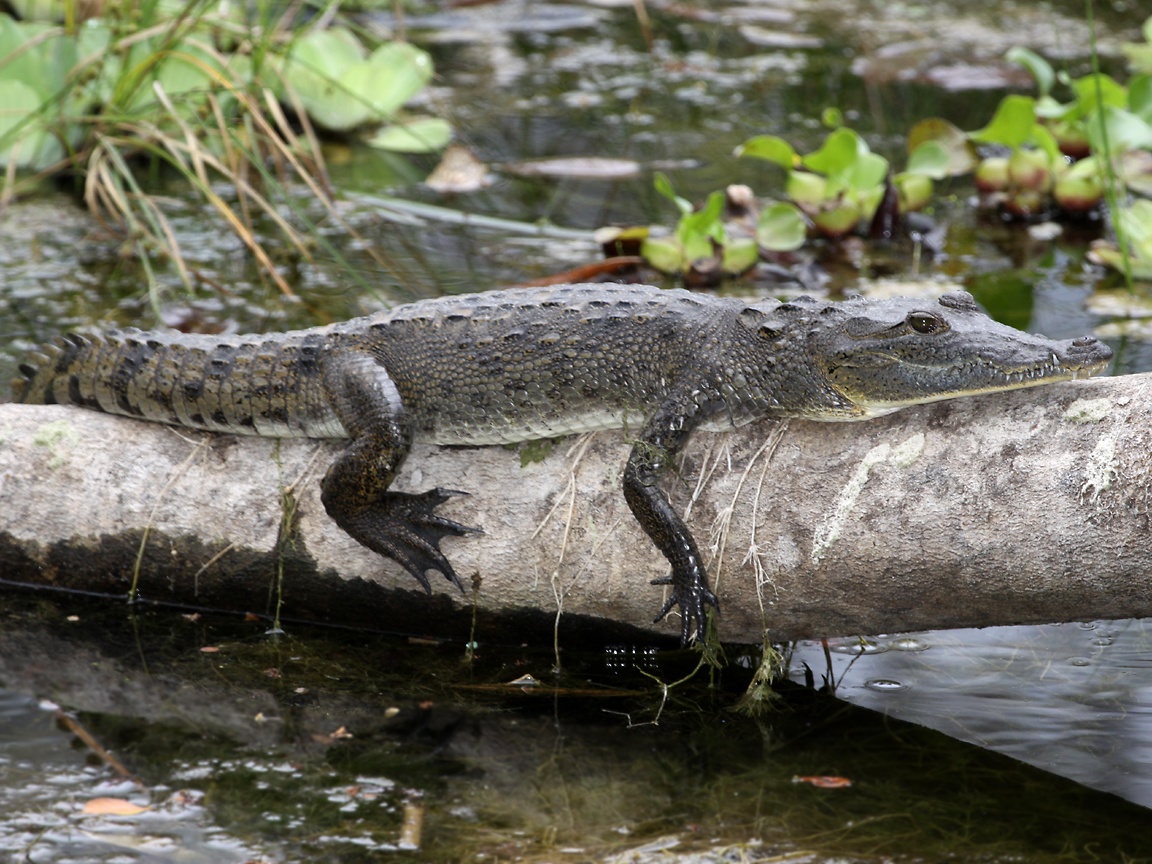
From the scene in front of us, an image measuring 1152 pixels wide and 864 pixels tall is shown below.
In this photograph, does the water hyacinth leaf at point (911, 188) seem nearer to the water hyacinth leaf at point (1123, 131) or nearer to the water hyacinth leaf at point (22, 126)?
the water hyacinth leaf at point (1123, 131)

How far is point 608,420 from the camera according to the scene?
4.11 m

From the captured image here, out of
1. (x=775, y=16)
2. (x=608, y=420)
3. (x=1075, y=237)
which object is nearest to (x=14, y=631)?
(x=608, y=420)

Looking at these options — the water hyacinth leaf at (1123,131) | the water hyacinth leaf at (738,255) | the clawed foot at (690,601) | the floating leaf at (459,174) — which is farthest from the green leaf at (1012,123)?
the clawed foot at (690,601)

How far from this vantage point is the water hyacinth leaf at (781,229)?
6.62 meters

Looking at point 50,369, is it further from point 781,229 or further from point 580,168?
point 580,168

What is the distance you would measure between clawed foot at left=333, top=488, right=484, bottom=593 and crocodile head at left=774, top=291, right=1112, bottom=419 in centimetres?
120

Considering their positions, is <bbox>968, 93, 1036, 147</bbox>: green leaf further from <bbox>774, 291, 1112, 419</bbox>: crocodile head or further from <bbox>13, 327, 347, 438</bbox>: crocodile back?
<bbox>13, 327, 347, 438</bbox>: crocodile back

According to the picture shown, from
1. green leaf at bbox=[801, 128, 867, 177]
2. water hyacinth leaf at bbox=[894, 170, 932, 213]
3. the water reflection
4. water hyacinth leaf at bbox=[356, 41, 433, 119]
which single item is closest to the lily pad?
water hyacinth leaf at bbox=[356, 41, 433, 119]

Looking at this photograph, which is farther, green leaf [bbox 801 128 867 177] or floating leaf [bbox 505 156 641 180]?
floating leaf [bbox 505 156 641 180]

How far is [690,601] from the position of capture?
3725 millimetres

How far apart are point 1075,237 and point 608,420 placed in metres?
4.16

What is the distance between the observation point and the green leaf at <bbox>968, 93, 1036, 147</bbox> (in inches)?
265

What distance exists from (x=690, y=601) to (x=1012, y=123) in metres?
4.27

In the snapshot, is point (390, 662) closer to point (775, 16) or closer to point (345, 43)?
point (345, 43)
